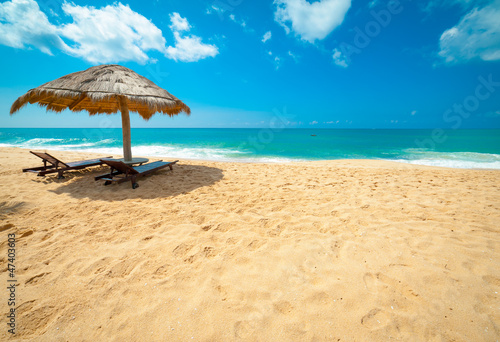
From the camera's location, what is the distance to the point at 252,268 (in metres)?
2.14

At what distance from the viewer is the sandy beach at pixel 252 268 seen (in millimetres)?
1557

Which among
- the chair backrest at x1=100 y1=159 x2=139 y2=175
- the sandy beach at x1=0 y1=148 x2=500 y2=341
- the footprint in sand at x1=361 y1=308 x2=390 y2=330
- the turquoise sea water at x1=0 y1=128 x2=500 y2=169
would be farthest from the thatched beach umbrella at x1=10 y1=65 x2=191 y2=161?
the turquoise sea water at x1=0 y1=128 x2=500 y2=169

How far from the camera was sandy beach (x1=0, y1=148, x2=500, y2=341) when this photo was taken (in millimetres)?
1557

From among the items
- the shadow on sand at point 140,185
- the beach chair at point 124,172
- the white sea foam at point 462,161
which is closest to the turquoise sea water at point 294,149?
the white sea foam at point 462,161

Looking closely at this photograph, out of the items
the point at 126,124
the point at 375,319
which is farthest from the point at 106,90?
the point at 375,319

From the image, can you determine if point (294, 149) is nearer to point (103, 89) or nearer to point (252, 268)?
point (103, 89)

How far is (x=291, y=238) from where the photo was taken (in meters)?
2.68

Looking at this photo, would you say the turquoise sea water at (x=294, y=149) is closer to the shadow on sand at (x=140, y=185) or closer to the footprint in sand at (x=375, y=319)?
the shadow on sand at (x=140, y=185)

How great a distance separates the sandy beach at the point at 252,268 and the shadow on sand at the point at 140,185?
8.7 inches

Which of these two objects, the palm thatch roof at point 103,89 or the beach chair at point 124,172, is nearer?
the beach chair at point 124,172

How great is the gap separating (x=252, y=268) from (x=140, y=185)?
3.88 metres

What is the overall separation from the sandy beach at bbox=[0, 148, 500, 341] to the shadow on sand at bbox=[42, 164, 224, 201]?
0.73 ft

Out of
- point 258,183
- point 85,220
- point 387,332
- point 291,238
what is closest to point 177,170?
point 258,183

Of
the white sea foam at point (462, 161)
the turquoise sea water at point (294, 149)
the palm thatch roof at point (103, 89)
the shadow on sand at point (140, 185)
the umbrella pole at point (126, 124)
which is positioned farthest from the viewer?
the turquoise sea water at point (294, 149)
